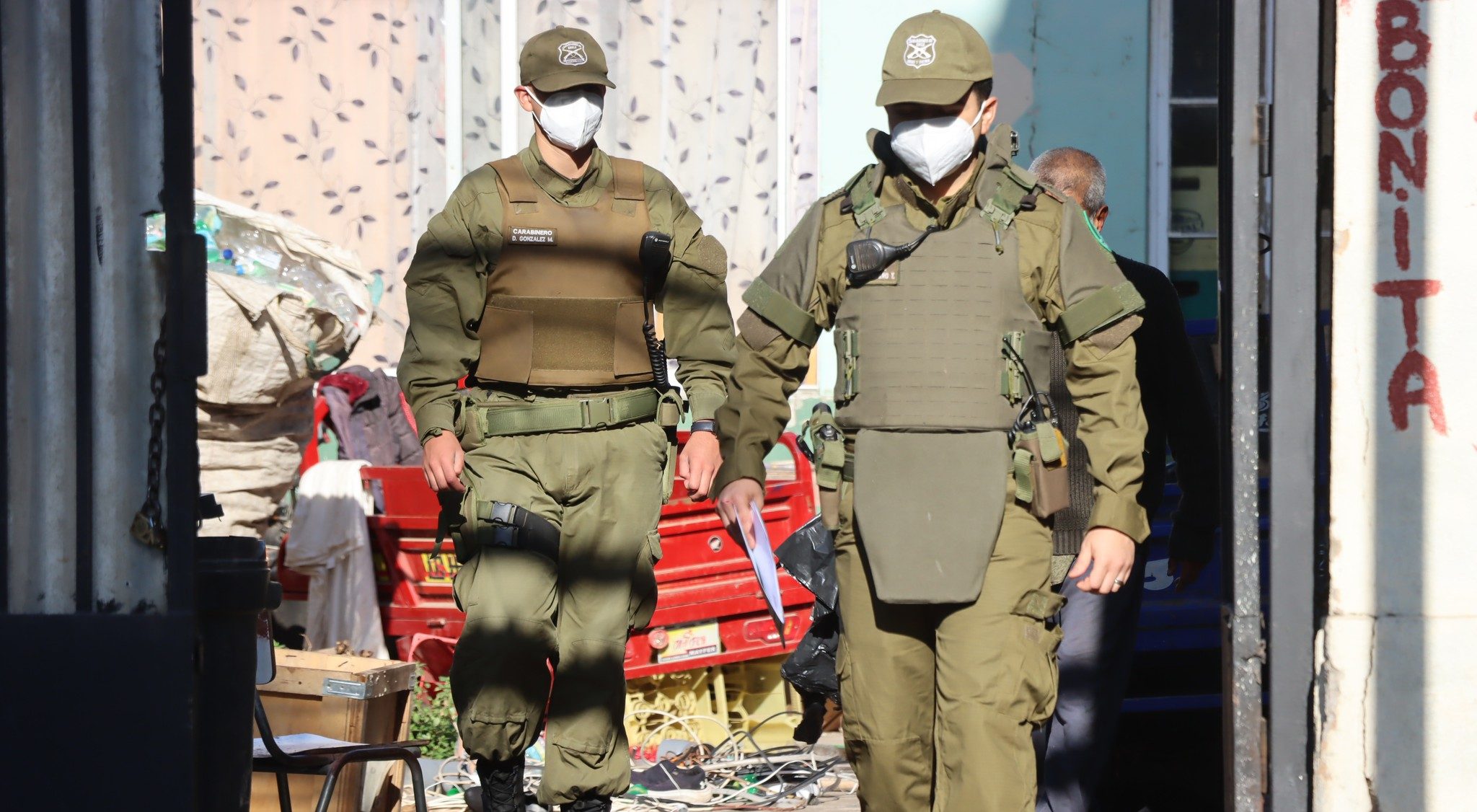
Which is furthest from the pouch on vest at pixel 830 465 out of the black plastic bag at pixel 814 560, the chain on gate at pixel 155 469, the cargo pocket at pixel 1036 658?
the chain on gate at pixel 155 469

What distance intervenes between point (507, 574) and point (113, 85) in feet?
6.88

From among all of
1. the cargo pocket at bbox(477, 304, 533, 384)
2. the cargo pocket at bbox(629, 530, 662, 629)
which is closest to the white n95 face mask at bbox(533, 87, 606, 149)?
the cargo pocket at bbox(477, 304, 533, 384)

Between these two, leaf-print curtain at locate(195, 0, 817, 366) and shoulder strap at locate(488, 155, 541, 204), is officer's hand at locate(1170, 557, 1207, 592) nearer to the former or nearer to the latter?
shoulder strap at locate(488, 155, 541, 204)

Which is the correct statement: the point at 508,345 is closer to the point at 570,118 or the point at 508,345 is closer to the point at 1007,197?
the point at 570,118

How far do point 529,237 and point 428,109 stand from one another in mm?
4319

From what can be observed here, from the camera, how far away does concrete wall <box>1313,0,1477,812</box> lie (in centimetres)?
335

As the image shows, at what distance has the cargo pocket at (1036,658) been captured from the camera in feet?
13.0

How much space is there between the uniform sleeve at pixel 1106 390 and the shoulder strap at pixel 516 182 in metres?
1.65

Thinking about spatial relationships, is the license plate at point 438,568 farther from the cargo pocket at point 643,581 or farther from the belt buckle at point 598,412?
the belt buckle at point 598,412

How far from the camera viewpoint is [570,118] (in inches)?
197

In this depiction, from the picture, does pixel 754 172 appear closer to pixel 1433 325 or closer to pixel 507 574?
pixel 507 574

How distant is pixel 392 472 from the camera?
6.89 meters

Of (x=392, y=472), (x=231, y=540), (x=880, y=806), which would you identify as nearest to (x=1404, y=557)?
(x=880, y=806)

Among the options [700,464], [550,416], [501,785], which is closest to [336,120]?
[550,416]
